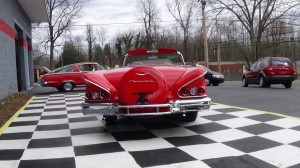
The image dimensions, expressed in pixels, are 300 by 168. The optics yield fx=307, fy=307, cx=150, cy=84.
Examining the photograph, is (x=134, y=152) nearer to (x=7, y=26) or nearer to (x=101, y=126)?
(x=101, y=126)

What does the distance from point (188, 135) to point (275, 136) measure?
120 centimetres

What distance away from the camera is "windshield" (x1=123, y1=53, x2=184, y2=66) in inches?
250

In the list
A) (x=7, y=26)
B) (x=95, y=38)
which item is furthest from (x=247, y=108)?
(x=95, y=38)

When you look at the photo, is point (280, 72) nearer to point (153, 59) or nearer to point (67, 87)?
point (153, 59)

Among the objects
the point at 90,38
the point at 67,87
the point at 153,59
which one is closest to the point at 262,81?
the point at 67,87

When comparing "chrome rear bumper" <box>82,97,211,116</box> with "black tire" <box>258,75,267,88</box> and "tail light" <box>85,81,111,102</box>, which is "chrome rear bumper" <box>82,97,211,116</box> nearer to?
"tail light" <box>85,81,111,102</box>

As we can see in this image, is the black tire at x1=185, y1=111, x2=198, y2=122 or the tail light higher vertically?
the tail light

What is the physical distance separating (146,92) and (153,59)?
2284mm

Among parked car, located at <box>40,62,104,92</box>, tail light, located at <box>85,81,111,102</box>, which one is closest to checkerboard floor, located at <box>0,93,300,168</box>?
tail light, located at <box>85,81,111,102</box>

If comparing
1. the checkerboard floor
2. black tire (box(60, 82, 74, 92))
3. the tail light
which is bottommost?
the checkerboard floor

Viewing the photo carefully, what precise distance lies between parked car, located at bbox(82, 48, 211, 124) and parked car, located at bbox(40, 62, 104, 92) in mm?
9226

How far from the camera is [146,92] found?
426cm

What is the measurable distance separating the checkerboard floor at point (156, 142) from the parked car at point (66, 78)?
7.68m

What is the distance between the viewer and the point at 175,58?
648cm
